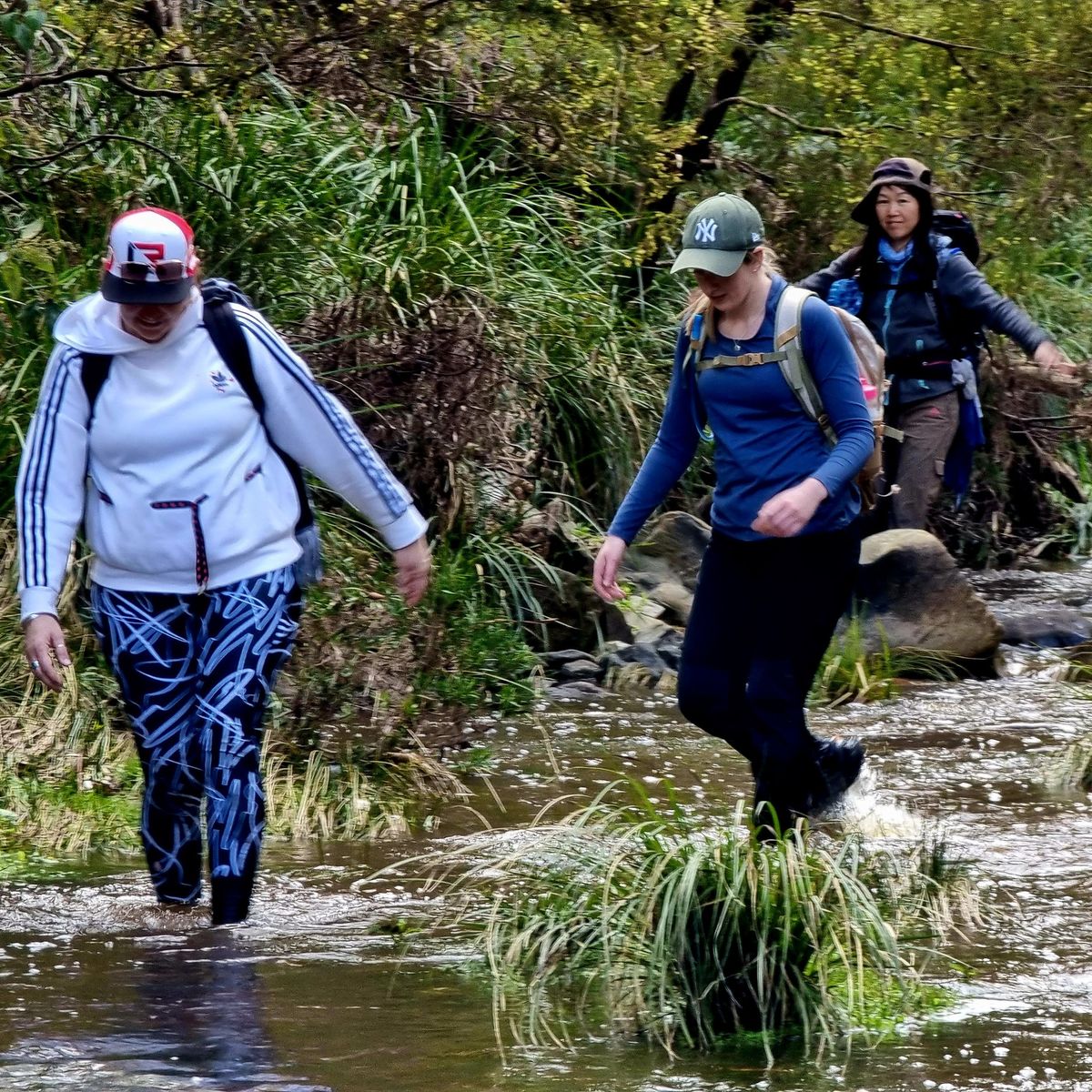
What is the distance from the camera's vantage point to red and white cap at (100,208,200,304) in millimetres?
4488

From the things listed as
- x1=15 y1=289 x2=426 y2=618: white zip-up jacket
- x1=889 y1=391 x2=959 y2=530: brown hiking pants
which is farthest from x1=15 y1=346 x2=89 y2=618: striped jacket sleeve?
x1=889 y1=391 x2=959 y2=530: brown hiking pants

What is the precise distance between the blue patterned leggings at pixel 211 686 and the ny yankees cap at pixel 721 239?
51.5 inches

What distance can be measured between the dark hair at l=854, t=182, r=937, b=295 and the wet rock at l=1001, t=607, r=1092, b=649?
2249mm

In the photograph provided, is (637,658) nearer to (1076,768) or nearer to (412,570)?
(1076,768)

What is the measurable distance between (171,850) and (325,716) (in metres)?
1.64

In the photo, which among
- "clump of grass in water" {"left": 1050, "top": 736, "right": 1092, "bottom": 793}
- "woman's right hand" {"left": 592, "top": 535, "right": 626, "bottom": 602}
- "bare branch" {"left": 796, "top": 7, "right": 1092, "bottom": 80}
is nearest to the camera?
"woman's right hand" {"left": 592, "top": 535, "right": 626, "bottom": 602}

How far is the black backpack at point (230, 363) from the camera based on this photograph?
4617 mm

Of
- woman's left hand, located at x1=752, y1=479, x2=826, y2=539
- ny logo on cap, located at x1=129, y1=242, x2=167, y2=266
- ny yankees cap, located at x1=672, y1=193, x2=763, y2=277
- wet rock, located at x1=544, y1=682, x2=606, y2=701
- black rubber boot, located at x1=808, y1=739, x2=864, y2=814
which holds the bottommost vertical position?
black rubber boot, located at x1=808, y1=739, x2=864, y2=814

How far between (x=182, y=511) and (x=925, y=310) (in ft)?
15.1

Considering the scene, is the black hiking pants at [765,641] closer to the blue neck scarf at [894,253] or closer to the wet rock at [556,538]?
the blue neck scarf at [894,253]

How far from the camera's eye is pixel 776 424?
5078 millimetres

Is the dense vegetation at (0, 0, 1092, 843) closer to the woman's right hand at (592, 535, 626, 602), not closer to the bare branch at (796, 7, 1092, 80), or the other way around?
the bare branch at (796, 7, 1092, 80)

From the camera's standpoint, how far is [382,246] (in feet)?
29.7

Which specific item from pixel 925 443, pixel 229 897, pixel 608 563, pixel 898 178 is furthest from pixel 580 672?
pixel 229 897
